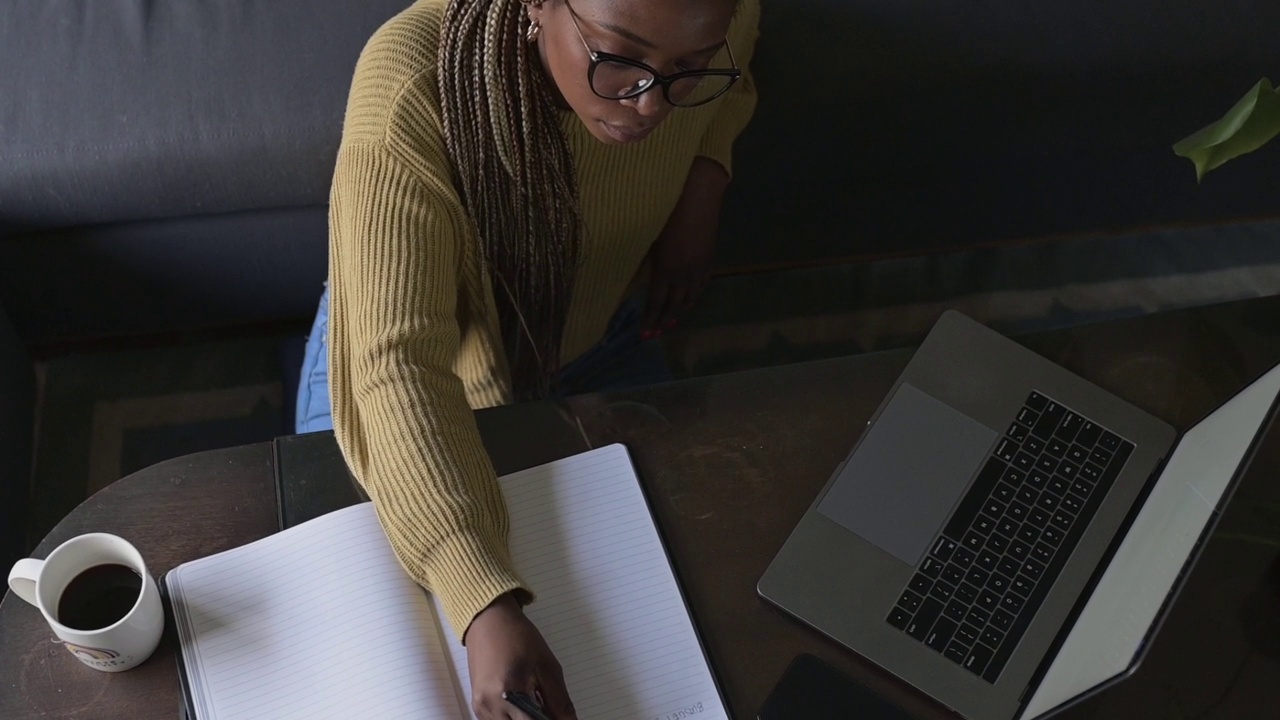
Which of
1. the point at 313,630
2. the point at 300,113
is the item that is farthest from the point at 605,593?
the point at 300,113

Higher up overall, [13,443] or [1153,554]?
[1153,554]

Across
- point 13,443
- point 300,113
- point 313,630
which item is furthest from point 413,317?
point 13,443

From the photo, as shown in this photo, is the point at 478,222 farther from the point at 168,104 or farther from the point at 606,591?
the point at 168,104

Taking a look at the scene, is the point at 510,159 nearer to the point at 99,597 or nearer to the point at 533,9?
the point at 533,9

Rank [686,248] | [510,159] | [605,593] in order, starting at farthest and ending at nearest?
[686,248]
[510,159]
[605,593]

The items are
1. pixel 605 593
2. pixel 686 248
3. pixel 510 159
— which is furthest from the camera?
pixel 686 248

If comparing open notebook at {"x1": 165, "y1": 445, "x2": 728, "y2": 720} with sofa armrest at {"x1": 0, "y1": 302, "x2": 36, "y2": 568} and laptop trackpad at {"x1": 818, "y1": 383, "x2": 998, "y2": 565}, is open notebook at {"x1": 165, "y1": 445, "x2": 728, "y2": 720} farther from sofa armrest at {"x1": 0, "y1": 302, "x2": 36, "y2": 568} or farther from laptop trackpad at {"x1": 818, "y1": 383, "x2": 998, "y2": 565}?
sofa armrest at {"x1": 0, "y1": 302, "x2": 36, "y2": 568}

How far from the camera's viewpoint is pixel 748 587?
90 cm

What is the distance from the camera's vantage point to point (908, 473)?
3.18 feet

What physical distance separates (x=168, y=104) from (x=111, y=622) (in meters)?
0.81

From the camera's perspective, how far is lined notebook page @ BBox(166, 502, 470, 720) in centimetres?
80

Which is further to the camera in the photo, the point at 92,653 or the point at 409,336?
the point at 409,336

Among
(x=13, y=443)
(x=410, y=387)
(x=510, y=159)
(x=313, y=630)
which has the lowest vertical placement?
(x=13, y=443)

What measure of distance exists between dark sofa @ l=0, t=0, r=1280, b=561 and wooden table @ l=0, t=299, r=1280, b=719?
1.73 feet
